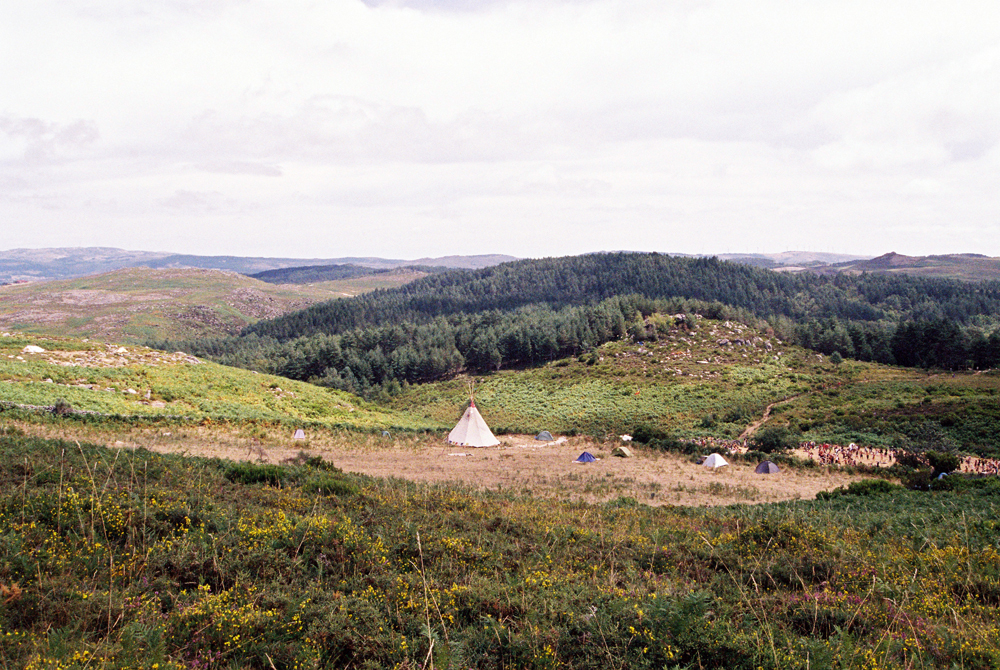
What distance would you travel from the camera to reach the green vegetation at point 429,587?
456 cm

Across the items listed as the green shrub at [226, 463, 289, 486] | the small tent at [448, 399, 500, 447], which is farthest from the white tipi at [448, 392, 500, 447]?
the green shrub at [226, 463, 289, 486]

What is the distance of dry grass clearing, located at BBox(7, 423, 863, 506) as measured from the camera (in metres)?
16.7

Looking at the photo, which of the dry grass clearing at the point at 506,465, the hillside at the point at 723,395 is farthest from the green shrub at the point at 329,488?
the hillside at the point at 723,395

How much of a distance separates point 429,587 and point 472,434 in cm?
2304

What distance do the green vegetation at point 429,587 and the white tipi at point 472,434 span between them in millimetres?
19106

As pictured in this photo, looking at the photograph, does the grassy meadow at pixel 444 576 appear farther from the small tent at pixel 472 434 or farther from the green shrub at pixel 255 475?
the small tent at pixel 472 434

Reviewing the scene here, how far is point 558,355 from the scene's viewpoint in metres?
89.6

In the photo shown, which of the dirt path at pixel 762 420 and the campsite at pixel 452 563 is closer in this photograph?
the campsite at pixel 452 563

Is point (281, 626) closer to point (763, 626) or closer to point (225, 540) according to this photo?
point (225, 540)

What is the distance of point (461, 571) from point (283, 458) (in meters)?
13.2

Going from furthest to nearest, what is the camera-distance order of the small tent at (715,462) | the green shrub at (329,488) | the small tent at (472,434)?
the small tent at (472,434), the small tent at (715,462), the green shrub at (329,488)

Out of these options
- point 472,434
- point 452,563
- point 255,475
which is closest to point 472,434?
point 472,434

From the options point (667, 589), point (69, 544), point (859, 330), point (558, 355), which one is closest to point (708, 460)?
point (667, 589)

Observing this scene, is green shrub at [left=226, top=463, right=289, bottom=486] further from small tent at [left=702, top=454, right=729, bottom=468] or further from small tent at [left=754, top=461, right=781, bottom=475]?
small tent at [left=754, top=461, right=781, bottom=475]
